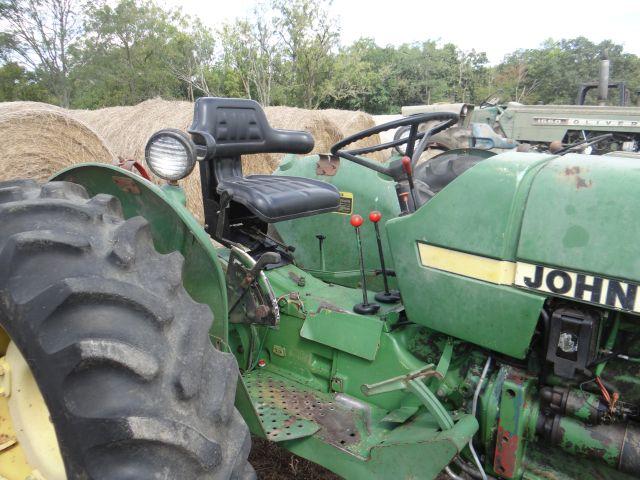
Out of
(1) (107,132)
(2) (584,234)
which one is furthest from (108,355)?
(1) (107,132)

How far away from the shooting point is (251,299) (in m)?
2.07

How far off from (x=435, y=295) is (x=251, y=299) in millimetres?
788

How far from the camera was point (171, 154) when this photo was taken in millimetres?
1991

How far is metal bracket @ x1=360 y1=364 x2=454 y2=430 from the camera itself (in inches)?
60.4

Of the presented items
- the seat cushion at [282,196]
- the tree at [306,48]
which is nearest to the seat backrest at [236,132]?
the seat cushion at [282,196]

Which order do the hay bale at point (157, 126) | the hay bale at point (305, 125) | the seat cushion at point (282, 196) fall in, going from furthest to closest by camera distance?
the hay bale at point (305, 125) → the hay bale at point (157, 126) → the seat cushion at point (282, 196)

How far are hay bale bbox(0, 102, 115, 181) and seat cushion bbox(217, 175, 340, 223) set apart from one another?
8.16 ft

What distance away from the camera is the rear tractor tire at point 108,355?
1.06 meters

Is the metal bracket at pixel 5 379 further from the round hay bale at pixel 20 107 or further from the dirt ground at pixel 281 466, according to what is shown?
the round hay bale at pixel 20 107

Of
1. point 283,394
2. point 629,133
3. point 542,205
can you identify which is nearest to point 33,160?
point 283,394

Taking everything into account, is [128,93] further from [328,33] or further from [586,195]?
[586,195]

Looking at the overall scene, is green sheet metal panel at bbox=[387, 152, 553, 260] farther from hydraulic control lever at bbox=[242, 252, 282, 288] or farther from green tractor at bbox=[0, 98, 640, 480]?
hydraulic control lever at bbox=[242, 252, 282, 288]

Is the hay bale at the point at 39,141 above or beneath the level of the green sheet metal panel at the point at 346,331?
above

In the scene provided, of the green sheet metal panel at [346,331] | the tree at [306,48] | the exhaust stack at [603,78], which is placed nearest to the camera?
the green sheet metal panel at [346,331]
